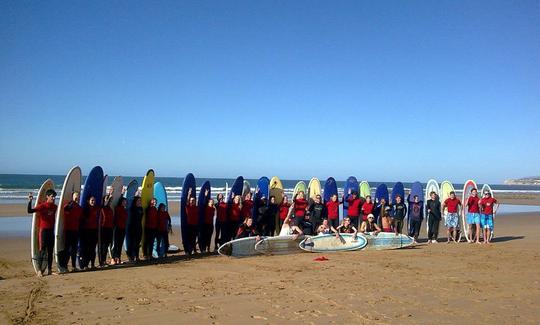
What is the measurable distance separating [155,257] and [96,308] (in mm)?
4518

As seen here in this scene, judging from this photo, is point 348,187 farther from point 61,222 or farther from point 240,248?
point 61,222

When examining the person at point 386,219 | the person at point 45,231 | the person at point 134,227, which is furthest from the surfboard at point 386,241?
the person at point 45,231

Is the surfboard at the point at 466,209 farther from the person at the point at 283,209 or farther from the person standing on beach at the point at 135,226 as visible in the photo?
the person standing on beach at the point at 135,226

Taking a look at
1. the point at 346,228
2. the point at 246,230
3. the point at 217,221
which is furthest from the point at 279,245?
the point at 346,228

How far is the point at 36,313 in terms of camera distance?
17.2 feet

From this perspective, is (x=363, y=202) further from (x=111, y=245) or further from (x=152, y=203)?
(x=111, y=245)

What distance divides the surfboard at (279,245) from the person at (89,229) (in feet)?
10.6

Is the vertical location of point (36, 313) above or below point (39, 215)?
below

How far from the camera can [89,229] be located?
8.05 metres

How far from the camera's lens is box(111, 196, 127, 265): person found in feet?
28.5

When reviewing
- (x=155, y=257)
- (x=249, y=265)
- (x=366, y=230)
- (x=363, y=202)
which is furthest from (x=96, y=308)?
(x=363, y=202)

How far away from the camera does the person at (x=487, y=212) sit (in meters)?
11.7

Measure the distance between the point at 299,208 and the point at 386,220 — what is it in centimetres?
219

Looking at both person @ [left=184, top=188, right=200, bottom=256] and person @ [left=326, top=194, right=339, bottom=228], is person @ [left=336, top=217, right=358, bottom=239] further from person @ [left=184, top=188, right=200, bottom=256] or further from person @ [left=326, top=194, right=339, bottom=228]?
person @ [left=184, top=188, right=200, bottom=256]
